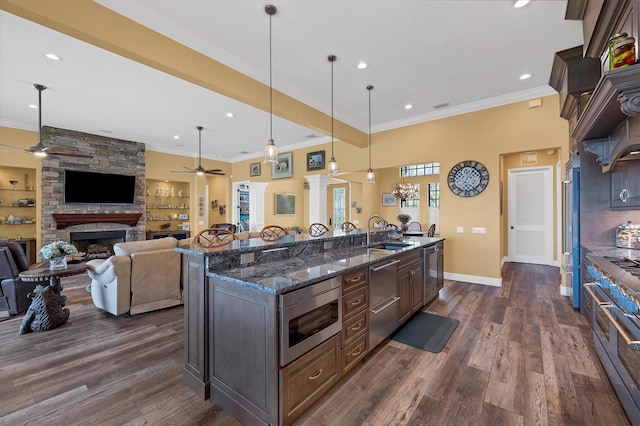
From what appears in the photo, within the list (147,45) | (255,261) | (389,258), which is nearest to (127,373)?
(255,261)

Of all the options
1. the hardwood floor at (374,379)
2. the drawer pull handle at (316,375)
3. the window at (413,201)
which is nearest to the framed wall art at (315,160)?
the window at (413,201)

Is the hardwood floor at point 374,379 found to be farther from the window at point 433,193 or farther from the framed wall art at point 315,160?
the window at point 433,193

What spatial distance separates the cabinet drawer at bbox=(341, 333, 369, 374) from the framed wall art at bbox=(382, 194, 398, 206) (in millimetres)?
7448

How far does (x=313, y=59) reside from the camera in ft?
11.6

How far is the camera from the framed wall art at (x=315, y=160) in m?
7.13

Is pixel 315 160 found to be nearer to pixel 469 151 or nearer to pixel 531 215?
pixel 469 151

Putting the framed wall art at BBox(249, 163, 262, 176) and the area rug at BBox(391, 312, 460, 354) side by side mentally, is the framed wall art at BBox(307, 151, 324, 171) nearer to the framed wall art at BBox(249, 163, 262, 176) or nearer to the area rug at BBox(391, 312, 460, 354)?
the framed wall art at BBox(249, 163, 262, 176)

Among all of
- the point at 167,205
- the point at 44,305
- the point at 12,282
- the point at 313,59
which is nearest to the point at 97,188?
the point at 167,205

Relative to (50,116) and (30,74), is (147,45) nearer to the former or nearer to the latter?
(30,74)

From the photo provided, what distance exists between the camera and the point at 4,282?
3.53 meters

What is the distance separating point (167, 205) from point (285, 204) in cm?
370

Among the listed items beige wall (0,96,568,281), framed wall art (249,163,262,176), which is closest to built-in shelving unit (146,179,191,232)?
framed wall art (249,163,262,176)

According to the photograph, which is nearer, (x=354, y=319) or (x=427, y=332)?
→ (x=354, y=319)

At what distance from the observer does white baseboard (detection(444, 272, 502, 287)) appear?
488 cm
